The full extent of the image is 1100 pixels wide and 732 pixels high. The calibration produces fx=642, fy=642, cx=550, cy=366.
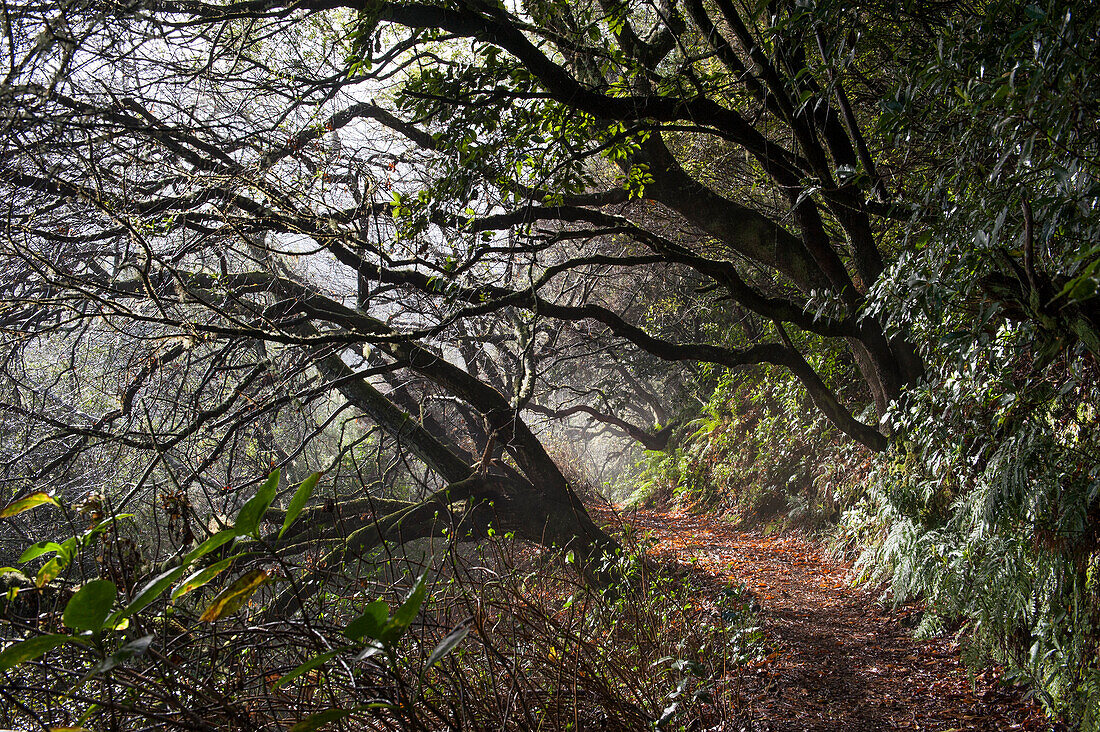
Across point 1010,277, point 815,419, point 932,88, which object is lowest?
point 815,419

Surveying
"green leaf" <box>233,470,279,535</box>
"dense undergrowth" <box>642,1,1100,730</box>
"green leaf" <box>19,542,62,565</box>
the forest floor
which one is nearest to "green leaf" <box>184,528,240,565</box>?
"green leaf" <box>233,470,279,535</box>

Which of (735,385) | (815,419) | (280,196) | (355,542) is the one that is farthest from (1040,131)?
(735,385)

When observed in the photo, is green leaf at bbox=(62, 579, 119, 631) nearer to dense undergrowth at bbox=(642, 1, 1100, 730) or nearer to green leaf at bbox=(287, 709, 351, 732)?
green leaf at bbox=(287, 709, 351, 732)

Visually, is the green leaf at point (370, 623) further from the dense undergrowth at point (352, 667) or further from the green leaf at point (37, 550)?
the green leaf at point (37, 550)

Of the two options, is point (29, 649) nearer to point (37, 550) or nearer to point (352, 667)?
point (37, 550)

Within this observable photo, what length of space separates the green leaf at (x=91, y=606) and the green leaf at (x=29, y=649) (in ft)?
0.09

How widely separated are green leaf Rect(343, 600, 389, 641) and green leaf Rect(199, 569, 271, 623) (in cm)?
38

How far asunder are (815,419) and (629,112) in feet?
Result: 21.8

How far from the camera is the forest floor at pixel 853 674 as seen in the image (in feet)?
12.0

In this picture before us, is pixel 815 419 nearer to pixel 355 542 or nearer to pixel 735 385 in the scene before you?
pixel 735 385

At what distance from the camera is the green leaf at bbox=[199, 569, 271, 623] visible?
1.22 m

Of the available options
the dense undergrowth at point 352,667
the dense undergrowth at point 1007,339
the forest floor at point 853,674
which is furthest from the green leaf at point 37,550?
the forest floor at point 853,674

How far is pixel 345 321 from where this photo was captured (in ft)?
22.9

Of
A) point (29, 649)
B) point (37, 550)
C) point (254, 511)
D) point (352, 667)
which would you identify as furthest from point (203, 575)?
point (352, 667)
